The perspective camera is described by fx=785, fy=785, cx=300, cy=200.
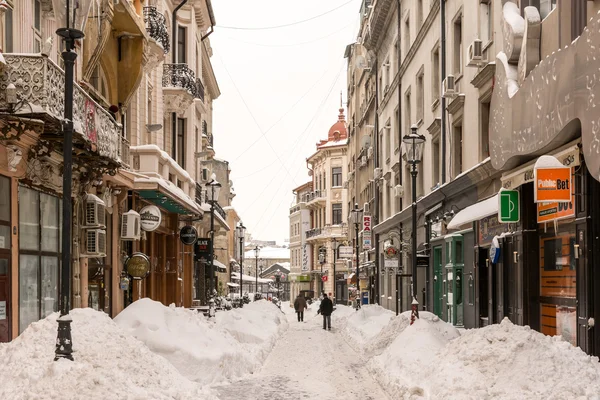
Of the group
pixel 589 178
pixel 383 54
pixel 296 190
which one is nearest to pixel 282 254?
pixel 296 190

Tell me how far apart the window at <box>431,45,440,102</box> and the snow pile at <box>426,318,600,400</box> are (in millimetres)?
15994

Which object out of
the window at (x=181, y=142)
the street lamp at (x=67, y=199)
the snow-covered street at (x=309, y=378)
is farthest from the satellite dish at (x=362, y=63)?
the street lamp at (x=67, y=199)

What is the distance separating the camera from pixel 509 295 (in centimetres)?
1806

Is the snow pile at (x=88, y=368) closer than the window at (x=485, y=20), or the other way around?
the snow pile at (x=88, y=368)

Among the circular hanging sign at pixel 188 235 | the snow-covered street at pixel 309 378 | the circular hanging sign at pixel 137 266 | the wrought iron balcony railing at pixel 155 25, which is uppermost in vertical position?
the wrought iron balcony railing at pixel 155 25

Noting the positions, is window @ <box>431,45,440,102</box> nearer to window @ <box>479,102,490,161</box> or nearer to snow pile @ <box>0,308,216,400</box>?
window @ <box>479,102,490,161</box>

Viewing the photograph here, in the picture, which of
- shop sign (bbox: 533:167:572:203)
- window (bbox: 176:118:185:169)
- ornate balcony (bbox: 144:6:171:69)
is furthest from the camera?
window (bbox: 176:118:185:169)

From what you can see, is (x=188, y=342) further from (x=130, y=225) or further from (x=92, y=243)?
(x=130, y=225)

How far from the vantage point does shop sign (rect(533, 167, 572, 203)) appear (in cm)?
1268

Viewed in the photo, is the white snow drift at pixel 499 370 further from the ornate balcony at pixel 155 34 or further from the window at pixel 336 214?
the window at pixel 336 214

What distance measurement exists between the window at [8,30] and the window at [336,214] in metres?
67.5

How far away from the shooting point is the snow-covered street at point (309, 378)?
42.2ft

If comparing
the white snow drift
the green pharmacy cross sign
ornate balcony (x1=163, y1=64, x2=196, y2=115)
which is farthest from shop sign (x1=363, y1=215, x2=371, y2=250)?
the white snow drift

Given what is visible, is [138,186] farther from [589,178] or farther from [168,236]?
[589,178]
